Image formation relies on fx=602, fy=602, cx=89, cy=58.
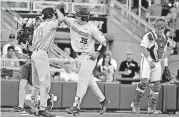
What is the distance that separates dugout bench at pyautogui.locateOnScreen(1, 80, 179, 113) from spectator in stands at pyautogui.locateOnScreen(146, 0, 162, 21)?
535 centimetres

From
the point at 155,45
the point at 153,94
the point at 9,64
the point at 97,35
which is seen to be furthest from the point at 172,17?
the point at 97,35

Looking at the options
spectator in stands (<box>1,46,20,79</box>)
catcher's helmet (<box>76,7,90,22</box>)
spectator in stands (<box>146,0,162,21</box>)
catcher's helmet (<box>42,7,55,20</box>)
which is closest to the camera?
catcher's helmet (<box>42,7,55,20</box>)

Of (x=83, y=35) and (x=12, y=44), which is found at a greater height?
(x=83, y=35)

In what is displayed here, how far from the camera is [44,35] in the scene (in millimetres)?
11648

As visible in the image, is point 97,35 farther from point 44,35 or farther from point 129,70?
point 129,70

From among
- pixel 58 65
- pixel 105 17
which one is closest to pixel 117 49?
pixel 105 17

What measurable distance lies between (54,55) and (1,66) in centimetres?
283

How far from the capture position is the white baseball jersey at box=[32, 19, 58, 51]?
11641mm

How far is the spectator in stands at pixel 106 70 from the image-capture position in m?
16.9

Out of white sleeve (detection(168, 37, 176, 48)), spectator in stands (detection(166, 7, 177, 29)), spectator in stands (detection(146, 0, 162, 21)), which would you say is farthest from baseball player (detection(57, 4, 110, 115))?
spectator in stands (detection(146, 0, 162, 21))

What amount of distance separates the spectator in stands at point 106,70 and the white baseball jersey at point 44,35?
528 cm

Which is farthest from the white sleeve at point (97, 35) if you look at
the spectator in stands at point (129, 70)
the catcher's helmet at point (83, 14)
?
the spectator in stands at point (129, 70)

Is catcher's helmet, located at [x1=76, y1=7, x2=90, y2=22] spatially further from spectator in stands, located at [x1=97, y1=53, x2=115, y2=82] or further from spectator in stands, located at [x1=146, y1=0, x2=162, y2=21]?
spectator in stands, located at [x1=146, y1=0, x2=162, y2=21]

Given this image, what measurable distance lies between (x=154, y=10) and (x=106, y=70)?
15.1ft
